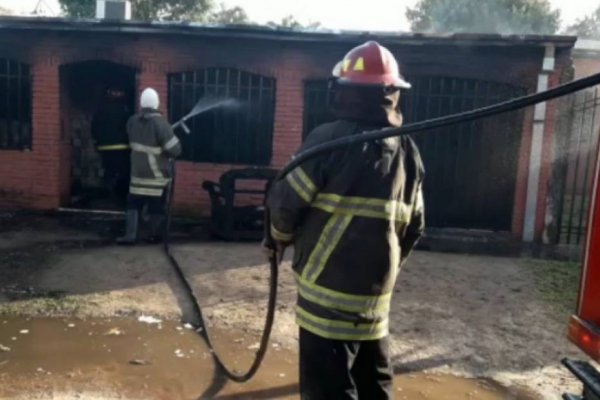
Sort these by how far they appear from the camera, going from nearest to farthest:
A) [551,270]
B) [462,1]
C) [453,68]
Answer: [551,270]
[453,68]
[462,1]

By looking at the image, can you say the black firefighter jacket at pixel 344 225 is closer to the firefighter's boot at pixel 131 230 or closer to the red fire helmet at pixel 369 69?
the red fire helmet at pixel 369 69

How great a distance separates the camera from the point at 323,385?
9.43ft

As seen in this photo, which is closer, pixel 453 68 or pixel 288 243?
pixel 288 243

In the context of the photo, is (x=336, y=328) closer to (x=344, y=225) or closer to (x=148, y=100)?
(x=344, y=225)

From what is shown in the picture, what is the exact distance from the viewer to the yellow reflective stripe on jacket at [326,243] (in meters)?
2.88

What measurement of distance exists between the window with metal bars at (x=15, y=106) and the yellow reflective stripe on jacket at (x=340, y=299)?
8.80 m

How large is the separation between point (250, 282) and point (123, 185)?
4537 mm

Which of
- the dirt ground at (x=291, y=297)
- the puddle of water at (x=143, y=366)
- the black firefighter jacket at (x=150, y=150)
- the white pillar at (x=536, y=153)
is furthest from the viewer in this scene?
the white pillar at (x=536, y=153)

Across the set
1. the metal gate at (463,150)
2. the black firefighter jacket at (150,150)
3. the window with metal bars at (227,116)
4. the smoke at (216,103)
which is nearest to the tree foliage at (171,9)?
the window with metal bars at (227,116)

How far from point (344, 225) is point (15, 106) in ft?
30.1

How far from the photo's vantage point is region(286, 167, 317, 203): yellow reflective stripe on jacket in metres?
2.86

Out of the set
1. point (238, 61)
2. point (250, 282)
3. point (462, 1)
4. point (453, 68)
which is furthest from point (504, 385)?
point (462, 1)

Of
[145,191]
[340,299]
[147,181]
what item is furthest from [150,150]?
[340,299]

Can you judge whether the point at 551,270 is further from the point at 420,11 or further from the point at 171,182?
the point at 420,11
